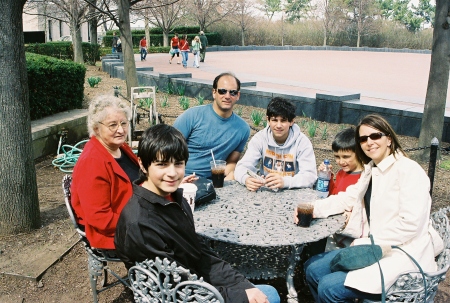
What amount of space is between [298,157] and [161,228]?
173cm

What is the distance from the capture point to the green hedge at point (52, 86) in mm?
6762

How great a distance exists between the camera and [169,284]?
5.73 ft

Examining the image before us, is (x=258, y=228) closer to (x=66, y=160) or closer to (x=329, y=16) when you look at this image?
(x=66, y=160)

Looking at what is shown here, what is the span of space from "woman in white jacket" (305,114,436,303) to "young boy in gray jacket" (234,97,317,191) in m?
0.46

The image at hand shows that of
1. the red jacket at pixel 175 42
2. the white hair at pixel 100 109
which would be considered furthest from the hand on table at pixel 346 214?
the red jacket at pixel 175 42

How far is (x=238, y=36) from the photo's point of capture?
136ft

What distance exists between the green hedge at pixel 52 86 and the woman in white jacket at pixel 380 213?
5.52m

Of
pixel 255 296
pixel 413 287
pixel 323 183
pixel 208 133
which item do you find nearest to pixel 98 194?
pixel 255 296

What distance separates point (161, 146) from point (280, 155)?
1.64 meters

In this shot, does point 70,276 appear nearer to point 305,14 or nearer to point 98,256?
point 98,256

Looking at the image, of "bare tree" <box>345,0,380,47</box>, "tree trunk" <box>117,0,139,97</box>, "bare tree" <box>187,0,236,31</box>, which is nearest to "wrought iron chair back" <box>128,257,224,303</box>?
"tree trunk" <box>117,0,139,97</box>

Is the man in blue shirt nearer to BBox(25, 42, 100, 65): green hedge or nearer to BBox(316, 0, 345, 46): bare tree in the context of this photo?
BBox(25, 42, 100, 65): green hedge

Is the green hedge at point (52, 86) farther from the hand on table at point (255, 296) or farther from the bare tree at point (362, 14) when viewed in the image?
the bare tree at point (362, 14)

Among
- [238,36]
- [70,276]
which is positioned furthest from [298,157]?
[238,36]
